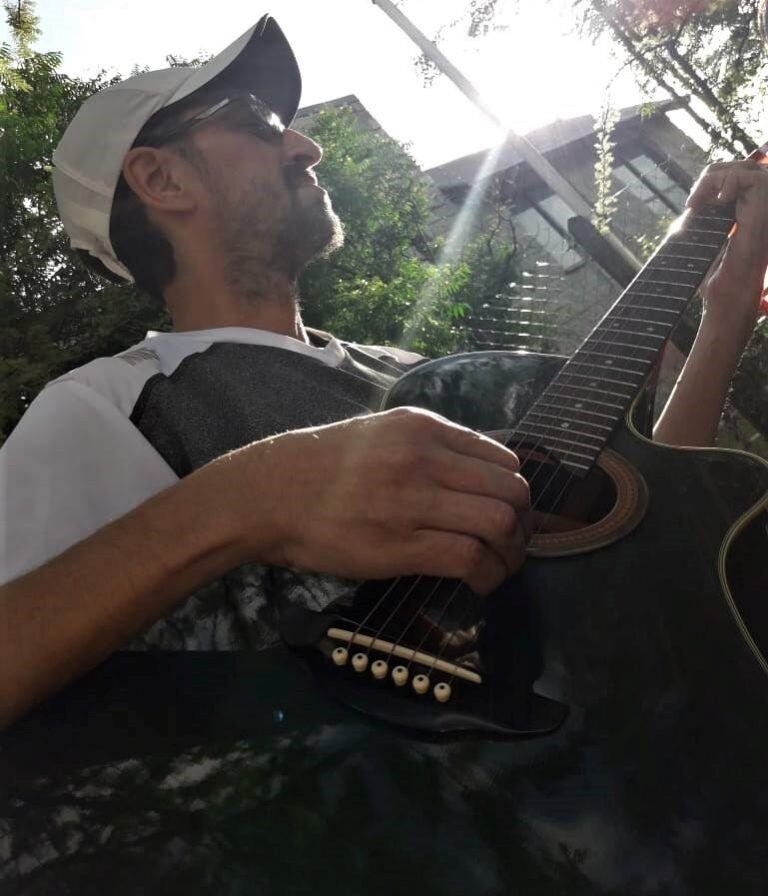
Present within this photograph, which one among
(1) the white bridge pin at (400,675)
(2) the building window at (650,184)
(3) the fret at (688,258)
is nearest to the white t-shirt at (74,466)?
(1) the white bridge pin at (400,675)

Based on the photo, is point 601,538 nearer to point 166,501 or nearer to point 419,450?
point 419,450

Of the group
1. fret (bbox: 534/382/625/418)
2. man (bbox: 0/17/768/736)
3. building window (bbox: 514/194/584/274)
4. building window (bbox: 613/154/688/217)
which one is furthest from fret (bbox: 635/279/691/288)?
building window (bbox: 613/154/688/217)

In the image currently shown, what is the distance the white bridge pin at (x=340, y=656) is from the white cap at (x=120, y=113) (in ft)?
4.99

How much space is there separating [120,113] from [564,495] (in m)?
1.51

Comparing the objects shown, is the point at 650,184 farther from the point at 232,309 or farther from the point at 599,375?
the point at 599,375

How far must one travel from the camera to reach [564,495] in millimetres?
1204

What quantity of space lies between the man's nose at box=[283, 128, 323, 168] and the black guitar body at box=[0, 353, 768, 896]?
1433 mm

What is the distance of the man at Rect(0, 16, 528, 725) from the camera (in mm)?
865

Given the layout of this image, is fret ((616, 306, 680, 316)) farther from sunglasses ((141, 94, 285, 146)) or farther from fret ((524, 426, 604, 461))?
sunglasses ((141, 94, 285, 146))

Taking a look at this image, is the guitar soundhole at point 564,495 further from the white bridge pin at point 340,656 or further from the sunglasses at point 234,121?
the sunglasses at point 234,121

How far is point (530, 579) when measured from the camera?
96cm

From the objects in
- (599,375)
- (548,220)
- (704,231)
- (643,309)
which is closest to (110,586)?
(599,375)

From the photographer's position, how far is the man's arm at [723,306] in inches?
Result: 68.7

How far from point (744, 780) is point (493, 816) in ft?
0.83
